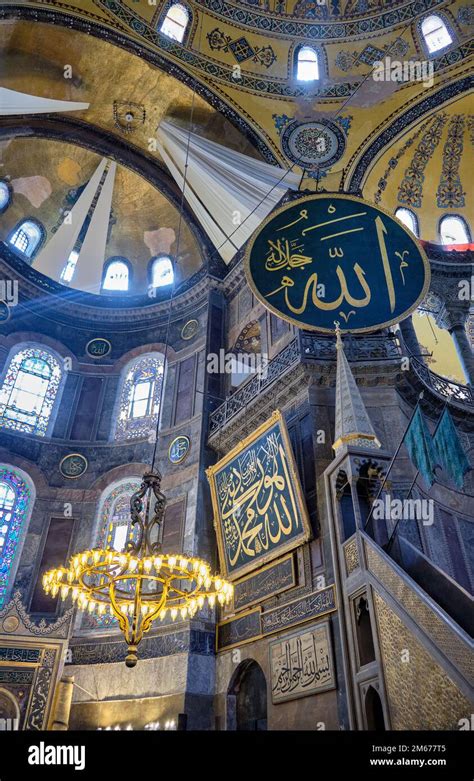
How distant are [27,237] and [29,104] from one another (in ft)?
8.25

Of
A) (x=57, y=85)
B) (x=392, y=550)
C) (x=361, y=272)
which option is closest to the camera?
(x=392, y=550)

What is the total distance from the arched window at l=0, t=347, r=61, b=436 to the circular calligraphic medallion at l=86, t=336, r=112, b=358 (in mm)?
738

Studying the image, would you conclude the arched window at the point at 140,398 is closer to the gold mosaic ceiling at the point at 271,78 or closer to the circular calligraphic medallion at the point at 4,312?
the circular calligraphic medallion at the point at 4,312

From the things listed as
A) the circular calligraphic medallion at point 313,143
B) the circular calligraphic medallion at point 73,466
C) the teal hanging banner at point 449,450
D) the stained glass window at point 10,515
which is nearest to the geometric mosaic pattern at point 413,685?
the teal hanging banner at point 449,450

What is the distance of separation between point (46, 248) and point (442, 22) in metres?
9.51

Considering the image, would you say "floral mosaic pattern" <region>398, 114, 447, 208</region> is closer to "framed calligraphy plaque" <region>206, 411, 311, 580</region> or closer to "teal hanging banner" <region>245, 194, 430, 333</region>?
"teal hanging banner" <region>245, 194, 430, 333</region>

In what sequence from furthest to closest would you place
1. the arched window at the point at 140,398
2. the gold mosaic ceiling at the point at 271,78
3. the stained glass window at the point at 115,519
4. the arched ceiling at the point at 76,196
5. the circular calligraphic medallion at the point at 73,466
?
the arched ceiling at the point at 76,196
the gold mosaic ceiling at the point at 271,78
the arched window at the point at 140,398
the circular calligraphic medallion at the point at 73,466
the stained glass window at the point at 115,519

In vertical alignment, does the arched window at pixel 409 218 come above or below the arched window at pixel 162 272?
above

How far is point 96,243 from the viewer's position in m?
12.0

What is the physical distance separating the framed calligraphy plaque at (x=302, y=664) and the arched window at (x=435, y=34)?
37.4 feet

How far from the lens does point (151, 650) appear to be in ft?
23.5

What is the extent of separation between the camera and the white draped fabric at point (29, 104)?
9.68 m

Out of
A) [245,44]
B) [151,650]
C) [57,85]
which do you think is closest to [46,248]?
[57,85]
